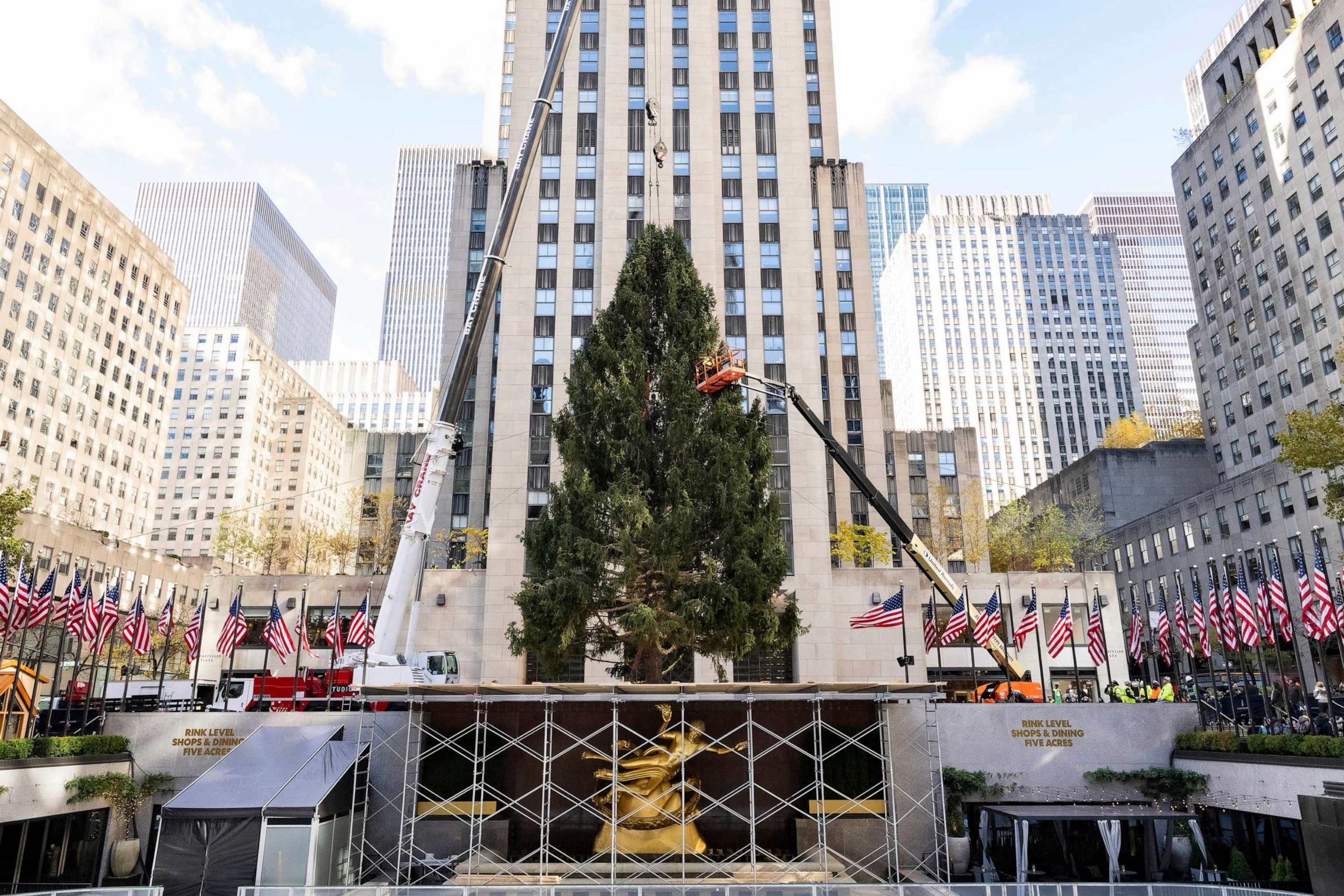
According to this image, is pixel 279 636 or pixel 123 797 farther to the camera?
pixel 279 636

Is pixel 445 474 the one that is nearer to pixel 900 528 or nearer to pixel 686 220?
pixel 900 528

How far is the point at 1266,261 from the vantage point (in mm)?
82875

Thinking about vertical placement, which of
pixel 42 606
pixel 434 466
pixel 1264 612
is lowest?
pixel 1264 612

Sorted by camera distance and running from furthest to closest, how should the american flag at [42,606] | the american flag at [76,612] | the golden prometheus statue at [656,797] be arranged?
the american flag at [76,612] → the american flag at [42,606] → the golden prometheus statue at [656,797]

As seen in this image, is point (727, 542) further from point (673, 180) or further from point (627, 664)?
point (673, 180)

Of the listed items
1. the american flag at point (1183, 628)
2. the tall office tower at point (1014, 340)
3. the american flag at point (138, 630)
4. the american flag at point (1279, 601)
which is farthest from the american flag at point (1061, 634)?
the tall office tower at point (1014, 340)

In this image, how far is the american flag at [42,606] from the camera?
91.8 feet

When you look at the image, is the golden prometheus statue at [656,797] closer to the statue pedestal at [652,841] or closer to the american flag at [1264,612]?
the statue pedestal at [652,841]

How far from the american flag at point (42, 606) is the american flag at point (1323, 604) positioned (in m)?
36.5

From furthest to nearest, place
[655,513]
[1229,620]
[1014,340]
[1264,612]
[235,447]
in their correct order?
[1014,340], [235,447], [655,513], [1229,620], [1264,612]

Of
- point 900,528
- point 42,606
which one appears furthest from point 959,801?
point 42,606

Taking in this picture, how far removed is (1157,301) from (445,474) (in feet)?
593

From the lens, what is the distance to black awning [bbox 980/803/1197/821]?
990 inches

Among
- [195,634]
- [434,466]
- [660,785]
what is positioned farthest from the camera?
[434,466]
